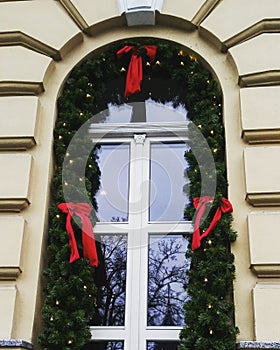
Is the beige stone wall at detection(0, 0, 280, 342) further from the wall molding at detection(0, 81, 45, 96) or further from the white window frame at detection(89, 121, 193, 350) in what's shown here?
the white window frame at detection(89, 121, 193, 350)

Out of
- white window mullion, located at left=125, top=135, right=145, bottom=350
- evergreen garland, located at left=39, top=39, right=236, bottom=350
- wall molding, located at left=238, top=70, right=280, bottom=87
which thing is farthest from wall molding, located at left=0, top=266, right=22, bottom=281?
wall molding, located at left=238, top=70, right=280, bottom=87

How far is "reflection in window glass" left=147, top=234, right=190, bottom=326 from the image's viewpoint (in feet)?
15.5

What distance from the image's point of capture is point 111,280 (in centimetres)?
489

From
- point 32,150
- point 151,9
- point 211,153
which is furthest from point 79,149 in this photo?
point 151,9

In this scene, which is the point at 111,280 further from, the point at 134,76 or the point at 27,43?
the point at 27,43

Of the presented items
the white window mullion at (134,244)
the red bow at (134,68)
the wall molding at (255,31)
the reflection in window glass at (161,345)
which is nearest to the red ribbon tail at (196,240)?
the white window mullion at (134,244)

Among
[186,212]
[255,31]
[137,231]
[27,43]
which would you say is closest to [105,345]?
[137,231]

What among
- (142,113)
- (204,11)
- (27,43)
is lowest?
(142,113)

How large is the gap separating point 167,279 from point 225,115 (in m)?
1.54

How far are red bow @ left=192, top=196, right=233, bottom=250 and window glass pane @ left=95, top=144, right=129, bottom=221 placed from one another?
2.26 feet

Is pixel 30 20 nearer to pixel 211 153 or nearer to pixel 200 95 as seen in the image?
pixel 200 95

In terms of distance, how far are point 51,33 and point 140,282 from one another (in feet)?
8.29

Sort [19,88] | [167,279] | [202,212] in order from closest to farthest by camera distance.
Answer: [202,212], [167,279], [19,88]

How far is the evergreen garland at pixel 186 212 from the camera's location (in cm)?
435
